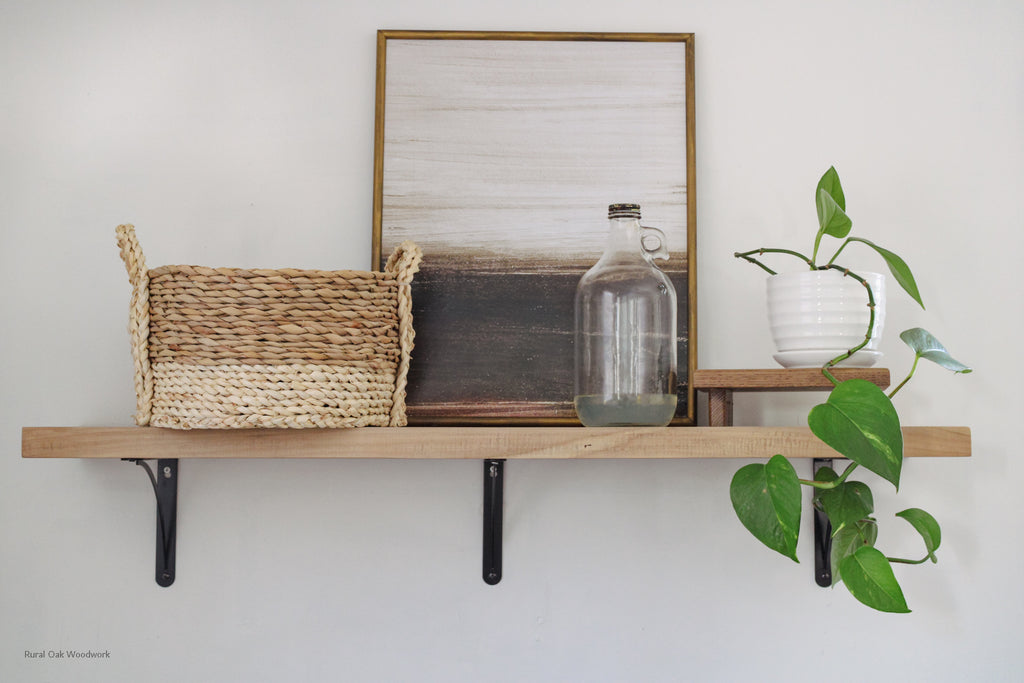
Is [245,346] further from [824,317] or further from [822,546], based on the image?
[822,546]

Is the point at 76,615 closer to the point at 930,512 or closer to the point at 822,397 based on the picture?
the point at 822,397

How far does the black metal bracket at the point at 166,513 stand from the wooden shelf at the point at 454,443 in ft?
0.54

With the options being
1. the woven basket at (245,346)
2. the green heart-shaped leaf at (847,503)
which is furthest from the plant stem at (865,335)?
the woven basket at (245,346)

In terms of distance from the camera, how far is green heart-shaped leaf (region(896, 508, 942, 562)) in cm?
94

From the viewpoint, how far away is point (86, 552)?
1.05 metres

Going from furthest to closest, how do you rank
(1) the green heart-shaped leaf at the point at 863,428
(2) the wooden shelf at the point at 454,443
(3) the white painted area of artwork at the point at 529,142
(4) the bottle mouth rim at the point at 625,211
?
(3) the white painted area of artwork at the point at 529,142, (4) the bottle mouth rim at the point at 625,211, (2) the wooden shelf at the point at 454,443, (1) the green heart-shaped leaf at the point at 863,428

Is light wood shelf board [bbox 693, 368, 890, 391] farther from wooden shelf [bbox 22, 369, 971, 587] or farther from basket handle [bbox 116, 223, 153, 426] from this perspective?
basket handle [bbox 116, 223, 153, 426]

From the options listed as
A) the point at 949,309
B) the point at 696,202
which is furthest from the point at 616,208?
the point at 949,309

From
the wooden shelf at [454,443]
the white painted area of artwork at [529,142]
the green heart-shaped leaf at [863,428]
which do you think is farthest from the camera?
the white painted area of artwork at [529,142]

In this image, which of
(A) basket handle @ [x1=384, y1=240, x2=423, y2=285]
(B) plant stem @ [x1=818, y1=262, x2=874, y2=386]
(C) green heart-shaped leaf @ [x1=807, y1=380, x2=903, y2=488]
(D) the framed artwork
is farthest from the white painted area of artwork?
(C) green heart-shaped leaf @ [x1=807, y1=380, x2=903, y2=488]

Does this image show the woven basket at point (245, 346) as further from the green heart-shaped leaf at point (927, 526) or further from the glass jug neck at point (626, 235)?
the green heart-shaped leaf at point (927, 526)

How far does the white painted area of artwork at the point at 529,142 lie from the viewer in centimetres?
107

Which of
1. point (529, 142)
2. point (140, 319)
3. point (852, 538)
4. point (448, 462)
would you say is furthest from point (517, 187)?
point (852, 538)

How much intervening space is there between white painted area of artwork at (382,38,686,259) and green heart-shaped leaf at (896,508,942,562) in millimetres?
426
